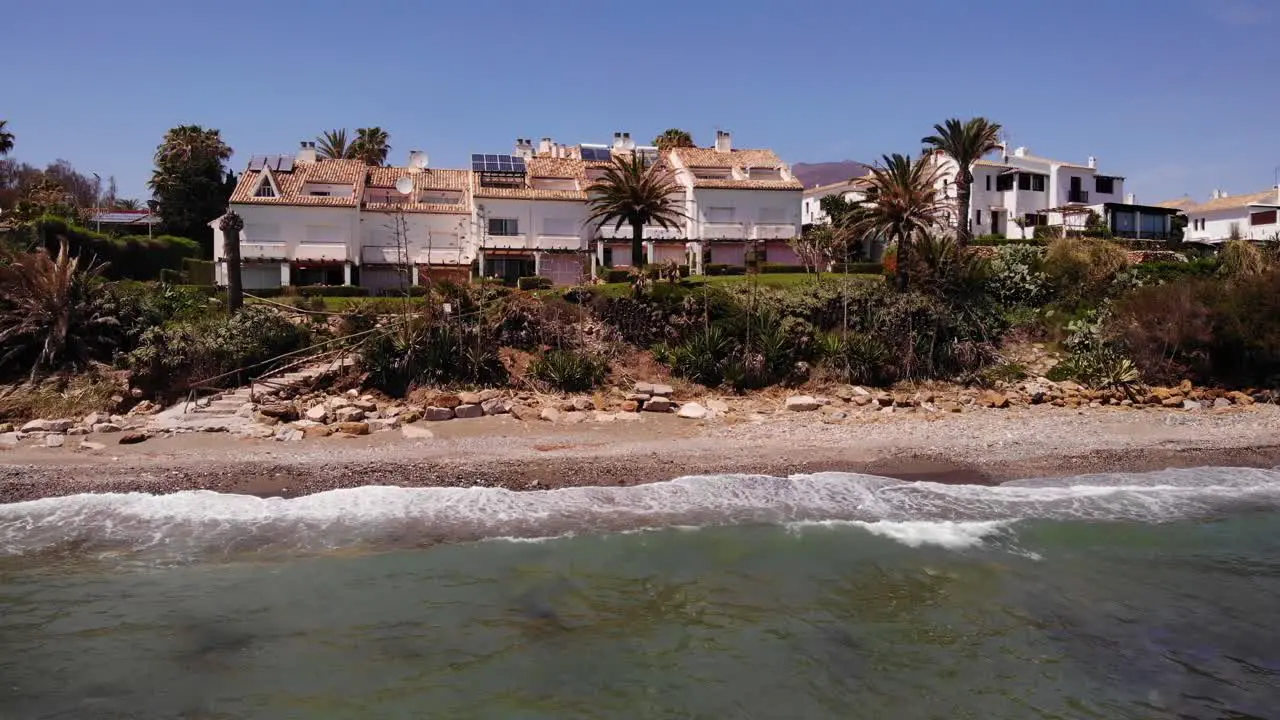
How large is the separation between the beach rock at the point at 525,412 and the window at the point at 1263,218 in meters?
67.3

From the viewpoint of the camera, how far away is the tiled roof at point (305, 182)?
155 feet

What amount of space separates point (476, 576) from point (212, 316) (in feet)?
61.1

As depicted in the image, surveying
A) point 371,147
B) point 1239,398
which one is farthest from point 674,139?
point 1239,398

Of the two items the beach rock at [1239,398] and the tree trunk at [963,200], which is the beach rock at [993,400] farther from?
the tree trunk at [963,200]

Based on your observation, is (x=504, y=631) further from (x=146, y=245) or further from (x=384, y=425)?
(x=146, y=245)

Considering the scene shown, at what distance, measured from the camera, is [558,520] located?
15.8 m

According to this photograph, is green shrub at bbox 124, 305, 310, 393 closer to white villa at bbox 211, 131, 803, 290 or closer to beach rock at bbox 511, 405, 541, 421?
beach rock at bbox 511, 405, 541, 421

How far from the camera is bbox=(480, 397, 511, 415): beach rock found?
77.2 ft

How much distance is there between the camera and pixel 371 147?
7012cm

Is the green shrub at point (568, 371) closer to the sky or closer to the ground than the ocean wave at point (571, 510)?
closer to the sky

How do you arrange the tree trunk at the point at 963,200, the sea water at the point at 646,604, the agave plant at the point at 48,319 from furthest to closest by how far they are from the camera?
1. the tree trunk at the point at 963,200
2. the agave plant at the point at 48,319
3. the sea water at the point at 646,604

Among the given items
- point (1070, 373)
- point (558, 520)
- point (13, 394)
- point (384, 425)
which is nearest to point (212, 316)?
A: point (13, 394)

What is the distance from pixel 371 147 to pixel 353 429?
178ft

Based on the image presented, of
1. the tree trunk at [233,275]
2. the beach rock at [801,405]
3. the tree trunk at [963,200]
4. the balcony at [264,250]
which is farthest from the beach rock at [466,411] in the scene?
the tree trunk at [963,200]
